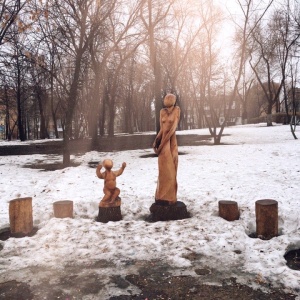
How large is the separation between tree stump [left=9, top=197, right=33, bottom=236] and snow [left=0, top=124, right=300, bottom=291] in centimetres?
31

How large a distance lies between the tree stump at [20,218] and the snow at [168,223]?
12.4 inches

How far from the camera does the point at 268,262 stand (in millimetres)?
4266

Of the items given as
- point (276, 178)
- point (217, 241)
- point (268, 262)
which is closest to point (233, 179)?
point (276, 178)

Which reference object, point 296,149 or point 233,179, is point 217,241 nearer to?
point 233,179

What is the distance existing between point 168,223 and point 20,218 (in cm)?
280

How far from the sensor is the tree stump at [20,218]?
5.68m

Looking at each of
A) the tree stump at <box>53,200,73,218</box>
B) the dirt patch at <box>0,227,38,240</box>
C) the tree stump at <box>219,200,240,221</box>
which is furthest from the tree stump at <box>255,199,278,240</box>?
the dirt patch at <box>0,227,38,240</box>

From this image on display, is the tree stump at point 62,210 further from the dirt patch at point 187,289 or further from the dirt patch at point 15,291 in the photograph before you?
the dirt patch at point 187,289

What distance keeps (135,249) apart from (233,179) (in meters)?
4.69

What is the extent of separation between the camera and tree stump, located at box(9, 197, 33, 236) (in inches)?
223

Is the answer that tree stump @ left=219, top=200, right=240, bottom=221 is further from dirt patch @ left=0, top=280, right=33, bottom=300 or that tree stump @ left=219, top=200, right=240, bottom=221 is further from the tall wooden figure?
dirt patch @ left=0, top=280, right=33, bottom=300

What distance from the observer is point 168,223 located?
593 centimetres

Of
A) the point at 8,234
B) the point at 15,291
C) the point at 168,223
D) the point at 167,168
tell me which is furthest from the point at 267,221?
the point at 8,234

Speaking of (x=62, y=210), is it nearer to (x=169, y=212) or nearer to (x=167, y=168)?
(x=169, y=212)
